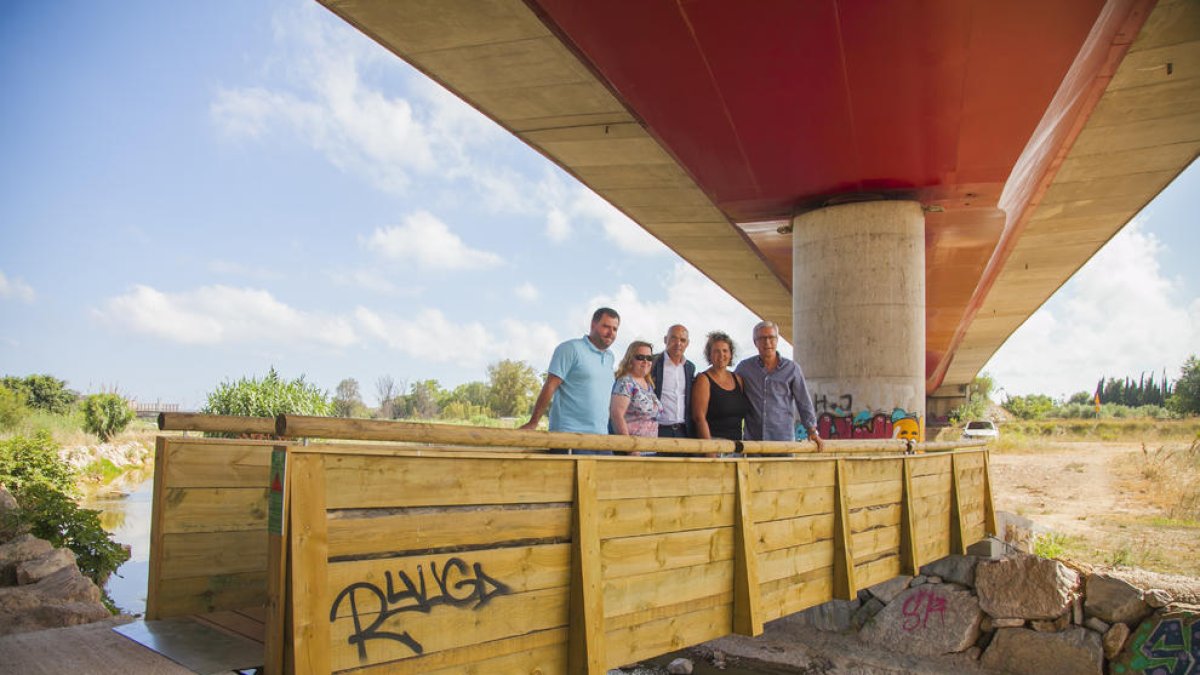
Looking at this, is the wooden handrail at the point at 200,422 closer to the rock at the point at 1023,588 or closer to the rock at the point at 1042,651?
the rock at the point at 1023,588

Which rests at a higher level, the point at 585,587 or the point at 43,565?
the point at 585,587

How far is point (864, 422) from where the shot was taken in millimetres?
12266

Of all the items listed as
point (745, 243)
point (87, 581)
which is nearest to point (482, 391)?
Result: point (745, 243)

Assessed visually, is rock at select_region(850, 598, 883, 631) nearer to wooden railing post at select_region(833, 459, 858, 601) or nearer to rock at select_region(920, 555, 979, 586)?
rock at select_region(920, 555, 979, 586)

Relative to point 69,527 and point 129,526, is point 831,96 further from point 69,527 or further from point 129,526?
point 129,526

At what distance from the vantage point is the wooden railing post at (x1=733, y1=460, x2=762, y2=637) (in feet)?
16.9

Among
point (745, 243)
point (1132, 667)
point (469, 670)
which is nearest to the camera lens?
point (469, 670)

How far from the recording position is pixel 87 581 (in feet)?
22.6

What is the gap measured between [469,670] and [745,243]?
1586cm

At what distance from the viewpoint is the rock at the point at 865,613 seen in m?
10.7

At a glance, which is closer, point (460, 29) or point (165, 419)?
point (165, 419)

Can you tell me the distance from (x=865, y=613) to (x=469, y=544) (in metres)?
8.53

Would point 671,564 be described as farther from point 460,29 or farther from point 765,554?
point 460,29

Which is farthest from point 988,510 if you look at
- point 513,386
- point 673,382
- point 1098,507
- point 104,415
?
point 513,386
